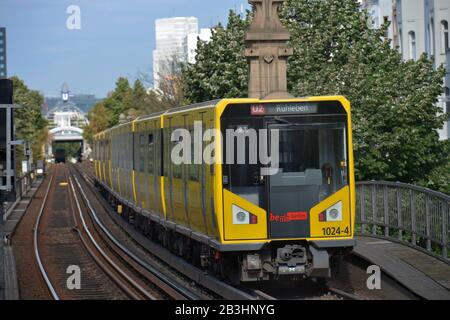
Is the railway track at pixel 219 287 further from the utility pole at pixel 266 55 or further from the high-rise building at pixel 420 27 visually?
the high-rise building at pixel 420 27

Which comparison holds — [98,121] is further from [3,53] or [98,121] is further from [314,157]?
[314,157]

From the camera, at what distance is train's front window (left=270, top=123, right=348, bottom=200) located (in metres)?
14.7

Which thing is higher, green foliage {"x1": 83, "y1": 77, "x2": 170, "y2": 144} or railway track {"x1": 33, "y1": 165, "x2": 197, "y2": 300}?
green foliage {"x1": 83, "y1": 77, "x2": 170, "y2": 144}

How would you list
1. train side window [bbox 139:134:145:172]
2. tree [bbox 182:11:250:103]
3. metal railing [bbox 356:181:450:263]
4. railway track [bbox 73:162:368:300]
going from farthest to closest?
tree [bbox 182:11:250:103], train side window [bbox 139:134:145:172], metal railing [bbox 356:181:450:263], railway track [bbox 73:162:368:300]

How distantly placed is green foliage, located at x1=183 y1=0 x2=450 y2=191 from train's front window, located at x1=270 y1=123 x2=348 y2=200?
12618 millimetres

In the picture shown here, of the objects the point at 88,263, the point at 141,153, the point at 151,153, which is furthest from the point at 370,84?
the point at 88,263

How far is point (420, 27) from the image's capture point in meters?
45.3

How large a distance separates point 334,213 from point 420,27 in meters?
32.3

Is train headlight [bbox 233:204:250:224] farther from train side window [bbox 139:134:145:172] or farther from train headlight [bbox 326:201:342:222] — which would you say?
train side window [bbox 139:134:145:172]

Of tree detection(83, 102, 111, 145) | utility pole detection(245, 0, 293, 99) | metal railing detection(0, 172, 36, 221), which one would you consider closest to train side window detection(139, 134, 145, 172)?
utility pole detection(245, 0, 293, 99)

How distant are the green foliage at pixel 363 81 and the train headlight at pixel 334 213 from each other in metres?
12.7

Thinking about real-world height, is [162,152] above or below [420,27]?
below

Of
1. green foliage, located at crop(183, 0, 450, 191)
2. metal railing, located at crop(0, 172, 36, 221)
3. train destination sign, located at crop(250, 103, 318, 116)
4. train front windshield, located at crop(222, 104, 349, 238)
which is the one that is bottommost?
metal railing, located at crop(0, 172, 36, 221)
